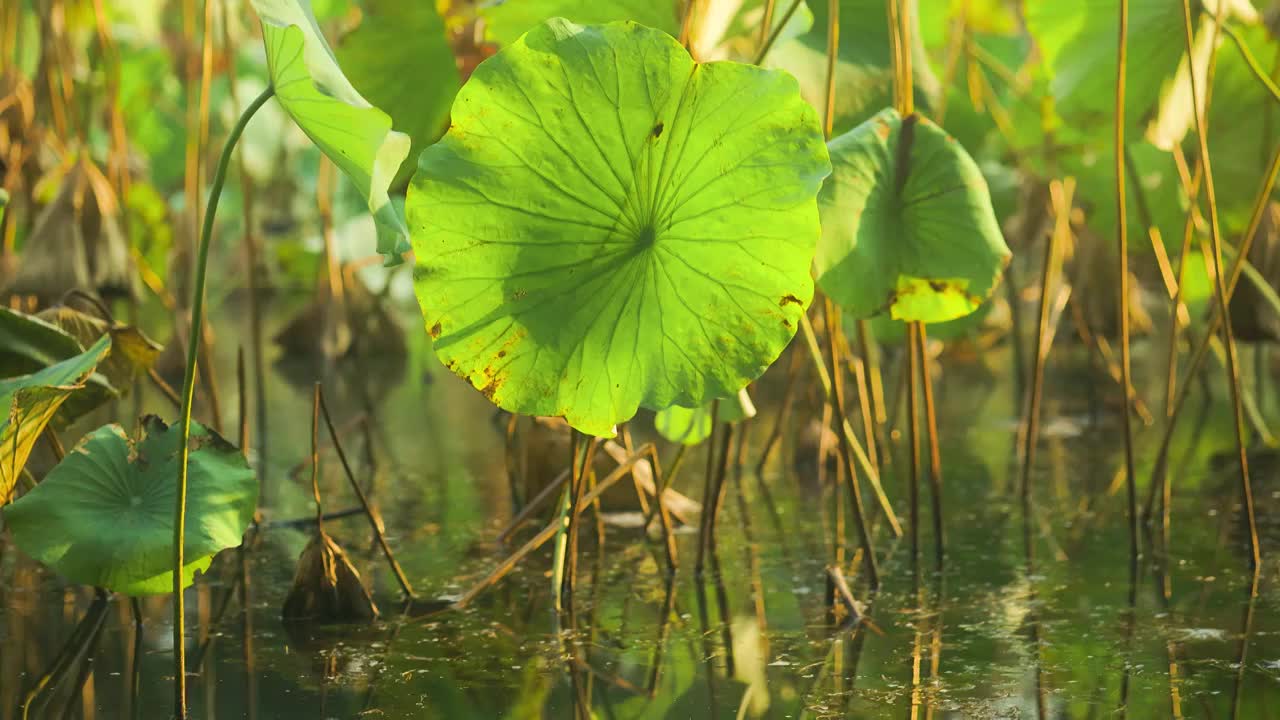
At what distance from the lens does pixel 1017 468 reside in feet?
6.23

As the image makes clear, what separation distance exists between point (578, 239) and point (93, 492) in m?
0.39

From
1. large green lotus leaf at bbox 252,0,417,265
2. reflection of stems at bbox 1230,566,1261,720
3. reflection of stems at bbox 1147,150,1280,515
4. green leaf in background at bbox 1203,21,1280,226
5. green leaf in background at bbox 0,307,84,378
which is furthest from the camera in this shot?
green leaf in background at bbox 1203,21,1280,226

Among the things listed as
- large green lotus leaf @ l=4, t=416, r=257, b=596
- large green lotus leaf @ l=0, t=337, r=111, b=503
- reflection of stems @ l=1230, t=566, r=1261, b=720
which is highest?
large green lotus leaf @ l=0, t=337, r=111, b=503

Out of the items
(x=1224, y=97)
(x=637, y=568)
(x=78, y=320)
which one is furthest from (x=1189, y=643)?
(x=1224, y=97)

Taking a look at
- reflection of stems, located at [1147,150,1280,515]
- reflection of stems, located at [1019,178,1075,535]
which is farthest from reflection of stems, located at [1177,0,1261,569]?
reflection of stems, located at [1019,178,1075,535]

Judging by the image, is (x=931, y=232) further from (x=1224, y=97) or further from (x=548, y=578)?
(x=1224, y=97)

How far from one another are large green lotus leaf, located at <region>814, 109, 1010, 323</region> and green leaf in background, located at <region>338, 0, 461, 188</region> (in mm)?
414

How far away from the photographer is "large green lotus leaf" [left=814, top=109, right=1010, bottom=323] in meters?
1.22

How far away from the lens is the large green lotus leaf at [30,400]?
1018 millimetres

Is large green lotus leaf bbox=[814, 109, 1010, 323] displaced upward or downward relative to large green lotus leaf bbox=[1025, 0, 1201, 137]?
downward

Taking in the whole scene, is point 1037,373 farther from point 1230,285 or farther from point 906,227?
point 906,227

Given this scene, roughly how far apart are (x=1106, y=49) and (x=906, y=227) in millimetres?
505

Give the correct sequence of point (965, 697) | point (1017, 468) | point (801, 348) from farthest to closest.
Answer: point (1017, 468) < point (801, 348) < point (965, 697)

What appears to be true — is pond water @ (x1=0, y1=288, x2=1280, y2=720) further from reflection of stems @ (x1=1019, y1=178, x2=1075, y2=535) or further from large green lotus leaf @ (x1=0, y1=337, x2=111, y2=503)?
large green lotus leaf @ (x1=0, y1=337, x2=111, y2=503)
